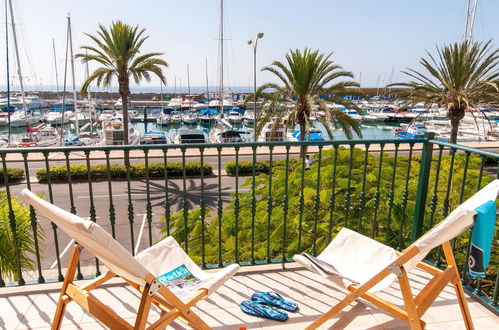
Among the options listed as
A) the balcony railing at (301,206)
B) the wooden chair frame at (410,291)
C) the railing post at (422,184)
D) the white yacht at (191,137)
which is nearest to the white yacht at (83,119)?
the white yacht at (191,137)

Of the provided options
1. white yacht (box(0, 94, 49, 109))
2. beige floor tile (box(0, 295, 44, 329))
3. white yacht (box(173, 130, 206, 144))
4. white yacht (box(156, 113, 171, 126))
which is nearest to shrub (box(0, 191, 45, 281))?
beige floor tile (box(0, 295, 44, 329))

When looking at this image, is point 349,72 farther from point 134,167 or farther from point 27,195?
point 27,195

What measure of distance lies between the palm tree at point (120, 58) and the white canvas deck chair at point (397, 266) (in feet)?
63.5

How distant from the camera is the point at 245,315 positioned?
2.90m

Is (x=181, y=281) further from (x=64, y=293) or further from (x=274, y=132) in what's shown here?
(x=274, y=132)

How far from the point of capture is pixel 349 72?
17391 millimetres

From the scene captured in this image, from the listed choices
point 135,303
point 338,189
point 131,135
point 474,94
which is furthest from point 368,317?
point 131,135

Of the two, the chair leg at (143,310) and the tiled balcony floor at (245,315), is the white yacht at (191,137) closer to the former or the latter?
the tiled balcony floor at (245,315)

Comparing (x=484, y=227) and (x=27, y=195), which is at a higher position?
(x=27, y=195)

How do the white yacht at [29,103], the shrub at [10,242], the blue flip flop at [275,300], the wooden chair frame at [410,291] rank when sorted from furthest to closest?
the white yacht at [29,103] < the shrub at [10,242] < the blue flip flop at [275,300] < the wooden chair frame at [410,291]

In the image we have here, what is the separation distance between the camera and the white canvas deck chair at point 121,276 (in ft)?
5.86

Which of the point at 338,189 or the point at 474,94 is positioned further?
the point at 474,94

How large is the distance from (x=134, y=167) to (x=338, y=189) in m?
15.9

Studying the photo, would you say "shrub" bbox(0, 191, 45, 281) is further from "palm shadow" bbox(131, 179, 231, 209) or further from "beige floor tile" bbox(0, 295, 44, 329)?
"palm shadow" bbox(131, 179, 231, 209)
